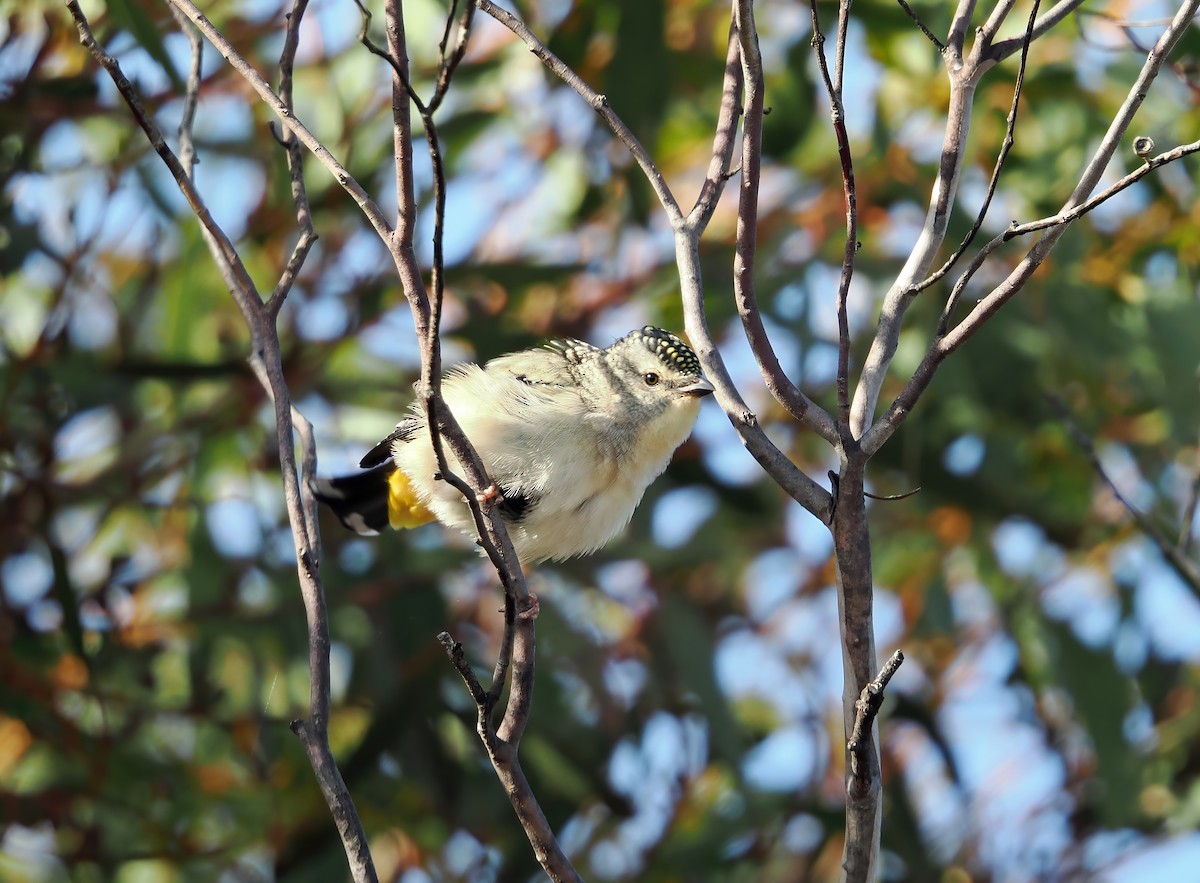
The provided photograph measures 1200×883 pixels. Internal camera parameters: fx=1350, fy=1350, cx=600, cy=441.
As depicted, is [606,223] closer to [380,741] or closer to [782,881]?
[380,741]

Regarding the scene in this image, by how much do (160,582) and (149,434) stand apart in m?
0.54

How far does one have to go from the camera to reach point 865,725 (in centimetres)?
177

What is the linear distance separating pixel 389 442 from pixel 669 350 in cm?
81

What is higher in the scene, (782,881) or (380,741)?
(380,741)

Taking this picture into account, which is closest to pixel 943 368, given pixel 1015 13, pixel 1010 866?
pixel 1015 13

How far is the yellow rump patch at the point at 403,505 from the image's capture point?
379cm

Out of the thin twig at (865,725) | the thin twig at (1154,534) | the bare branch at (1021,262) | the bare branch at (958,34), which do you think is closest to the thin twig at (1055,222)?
the bare branch at (1021,262)

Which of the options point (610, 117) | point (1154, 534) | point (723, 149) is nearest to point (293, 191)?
point (610, 117)

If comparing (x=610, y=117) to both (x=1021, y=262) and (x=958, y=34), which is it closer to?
(x=958, y=34)

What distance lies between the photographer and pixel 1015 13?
3.89 metres

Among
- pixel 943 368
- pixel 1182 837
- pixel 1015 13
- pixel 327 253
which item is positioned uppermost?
pixel 327 253

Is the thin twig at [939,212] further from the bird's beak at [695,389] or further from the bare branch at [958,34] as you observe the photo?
the bird's beak at [695,389]

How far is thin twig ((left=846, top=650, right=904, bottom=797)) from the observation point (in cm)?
170

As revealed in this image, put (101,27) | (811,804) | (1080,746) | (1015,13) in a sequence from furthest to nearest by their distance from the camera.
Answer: (1080,746), (811,804), (101,27), (1015,13)
